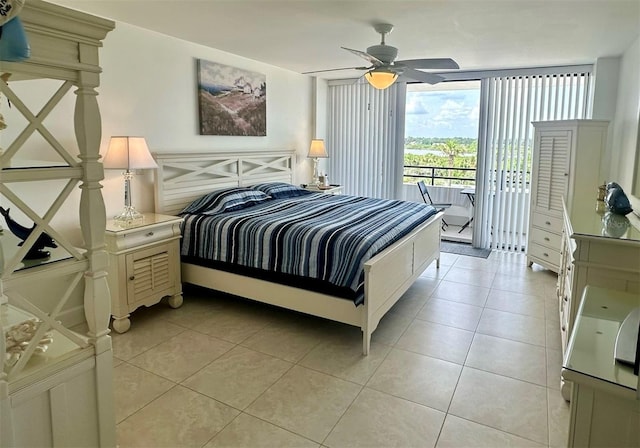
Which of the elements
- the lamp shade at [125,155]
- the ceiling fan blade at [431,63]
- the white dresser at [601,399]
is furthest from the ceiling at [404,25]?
the white dresser at [601,399]

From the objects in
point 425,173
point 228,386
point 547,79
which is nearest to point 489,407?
point 228,386

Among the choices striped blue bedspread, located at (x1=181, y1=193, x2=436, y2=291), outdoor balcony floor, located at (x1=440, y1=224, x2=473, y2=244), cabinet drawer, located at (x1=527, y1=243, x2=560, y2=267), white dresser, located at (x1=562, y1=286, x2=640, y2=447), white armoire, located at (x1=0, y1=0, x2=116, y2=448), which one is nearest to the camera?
white dresser, located at (x1=562, y1=286, x2=640, y2=447)

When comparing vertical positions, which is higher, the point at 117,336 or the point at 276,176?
the point at 276,176

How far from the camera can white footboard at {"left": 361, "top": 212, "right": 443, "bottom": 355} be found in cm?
300

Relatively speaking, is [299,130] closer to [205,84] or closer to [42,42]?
[205,84]

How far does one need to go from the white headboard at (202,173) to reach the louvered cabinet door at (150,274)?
0.62 meters

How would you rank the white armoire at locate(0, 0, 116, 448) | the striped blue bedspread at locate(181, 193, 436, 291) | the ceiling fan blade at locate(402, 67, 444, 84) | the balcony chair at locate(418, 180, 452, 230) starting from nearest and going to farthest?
the white armoire at locate(0, 0, 116, 448), the striped blue bedspread at locate(181, 193, 436, 291), the ceiling fan blade at locate(402, 67, 444, 84), the balcony chair at locate(418, 180, 452, 230)

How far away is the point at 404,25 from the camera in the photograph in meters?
3.49

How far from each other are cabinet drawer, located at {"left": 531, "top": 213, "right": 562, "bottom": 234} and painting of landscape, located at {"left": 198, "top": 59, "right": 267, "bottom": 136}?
333 cm

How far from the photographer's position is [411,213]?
4.23 meters

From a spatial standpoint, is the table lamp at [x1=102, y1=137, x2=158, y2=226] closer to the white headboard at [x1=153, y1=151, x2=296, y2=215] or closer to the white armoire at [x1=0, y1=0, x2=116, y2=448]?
the white headboard at [x1=153, y1=151, x2=296, y2=215]

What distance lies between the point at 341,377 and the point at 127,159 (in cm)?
227

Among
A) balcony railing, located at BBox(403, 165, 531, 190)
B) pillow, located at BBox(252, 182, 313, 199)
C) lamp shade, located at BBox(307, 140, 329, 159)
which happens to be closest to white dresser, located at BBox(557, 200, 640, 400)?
pillow, located at BBox(252, 182, 313, 199)

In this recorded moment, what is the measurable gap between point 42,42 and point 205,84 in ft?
10.7
